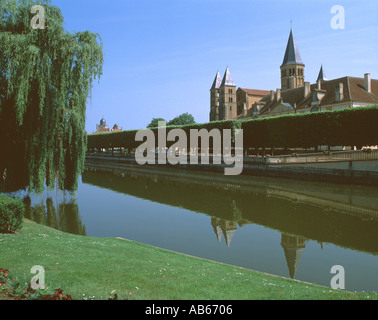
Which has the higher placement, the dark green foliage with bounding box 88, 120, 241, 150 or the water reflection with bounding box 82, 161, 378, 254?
the dark green foliage with bounding box 88, 120, 241, 150

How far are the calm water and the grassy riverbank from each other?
2915 millimetres

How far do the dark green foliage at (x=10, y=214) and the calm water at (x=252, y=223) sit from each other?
14.5ft

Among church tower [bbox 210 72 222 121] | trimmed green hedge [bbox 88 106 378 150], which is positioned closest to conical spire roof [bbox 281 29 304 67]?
church tower [bbox 210 72 222 121]

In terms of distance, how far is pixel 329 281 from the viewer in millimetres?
9211

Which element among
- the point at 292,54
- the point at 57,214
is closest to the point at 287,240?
the point at 57,214

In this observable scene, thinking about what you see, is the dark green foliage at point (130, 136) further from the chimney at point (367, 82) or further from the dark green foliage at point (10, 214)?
the dark green foliage at point (10, 214)

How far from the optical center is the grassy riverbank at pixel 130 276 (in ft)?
18.9

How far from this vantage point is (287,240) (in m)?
13.5

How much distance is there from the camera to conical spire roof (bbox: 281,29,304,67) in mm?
89781

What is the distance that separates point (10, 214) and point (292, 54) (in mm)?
92047
